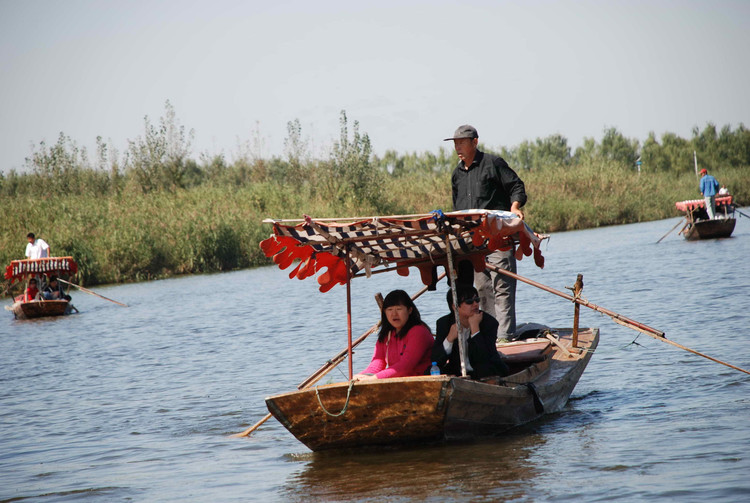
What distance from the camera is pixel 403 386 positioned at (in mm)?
6180

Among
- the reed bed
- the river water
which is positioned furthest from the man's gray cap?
the reed bed

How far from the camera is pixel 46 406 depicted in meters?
10.4

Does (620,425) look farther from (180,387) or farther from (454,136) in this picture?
(180,387)

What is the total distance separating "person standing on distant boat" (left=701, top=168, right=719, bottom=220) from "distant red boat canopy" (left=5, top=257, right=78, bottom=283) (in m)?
16.9

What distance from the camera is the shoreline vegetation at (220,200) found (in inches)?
1168

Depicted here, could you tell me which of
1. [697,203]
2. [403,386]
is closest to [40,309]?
[403,386]

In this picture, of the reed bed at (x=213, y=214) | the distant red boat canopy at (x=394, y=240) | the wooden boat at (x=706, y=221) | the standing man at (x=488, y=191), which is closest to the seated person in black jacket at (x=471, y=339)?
the distant red boat canopy at (x=394, y=240)

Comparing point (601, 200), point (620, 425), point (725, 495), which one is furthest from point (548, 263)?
point (725, 495)

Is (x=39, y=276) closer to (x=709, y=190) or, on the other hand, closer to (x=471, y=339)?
(x=471, y=339)

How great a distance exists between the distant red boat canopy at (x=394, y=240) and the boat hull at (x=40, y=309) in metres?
15.1

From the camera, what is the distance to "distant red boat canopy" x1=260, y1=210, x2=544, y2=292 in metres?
6.25

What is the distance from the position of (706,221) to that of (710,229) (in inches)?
24.7

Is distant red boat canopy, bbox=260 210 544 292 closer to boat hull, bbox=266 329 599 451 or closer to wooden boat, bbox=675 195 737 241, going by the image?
boat hull, bbox=266 329 599 451

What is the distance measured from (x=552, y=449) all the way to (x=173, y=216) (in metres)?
26.0
